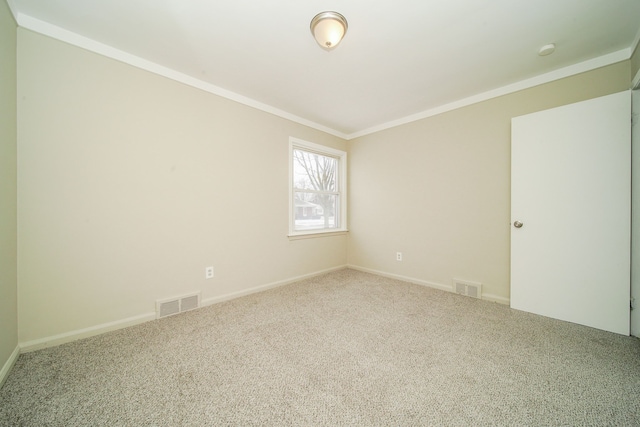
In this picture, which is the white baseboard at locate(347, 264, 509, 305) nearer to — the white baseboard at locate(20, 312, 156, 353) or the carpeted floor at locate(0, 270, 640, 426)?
the carpeted floor at locate(0, 270, 640, 426)

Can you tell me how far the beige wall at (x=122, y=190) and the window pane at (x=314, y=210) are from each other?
70cm

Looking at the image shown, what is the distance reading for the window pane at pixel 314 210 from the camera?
347 cm

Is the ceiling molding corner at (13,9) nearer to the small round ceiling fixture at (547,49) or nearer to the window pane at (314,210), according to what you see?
the window pane at (314,210)

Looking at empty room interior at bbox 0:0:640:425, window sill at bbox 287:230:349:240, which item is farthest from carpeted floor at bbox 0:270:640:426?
window sill at bbox 287:230:349:240

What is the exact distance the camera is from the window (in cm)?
339

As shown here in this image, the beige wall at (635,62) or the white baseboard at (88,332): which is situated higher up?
the beige wall at (635,62)

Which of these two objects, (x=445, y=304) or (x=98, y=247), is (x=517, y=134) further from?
(x=98, y=247)

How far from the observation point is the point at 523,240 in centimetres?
234

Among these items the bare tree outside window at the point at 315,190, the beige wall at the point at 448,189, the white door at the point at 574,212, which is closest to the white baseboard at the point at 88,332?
the bare tree outside window at the point at 315,190

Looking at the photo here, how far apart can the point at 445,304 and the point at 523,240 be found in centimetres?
103

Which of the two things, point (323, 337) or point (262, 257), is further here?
point (262, 257)

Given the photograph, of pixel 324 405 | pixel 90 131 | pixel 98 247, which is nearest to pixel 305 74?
pixel 90 131

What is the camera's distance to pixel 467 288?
2752 millimetres

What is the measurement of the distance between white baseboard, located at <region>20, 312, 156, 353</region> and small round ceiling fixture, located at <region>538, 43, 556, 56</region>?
4191mm
